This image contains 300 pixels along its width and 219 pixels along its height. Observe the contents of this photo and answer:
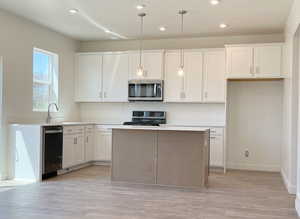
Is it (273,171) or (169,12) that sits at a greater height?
(169,12)

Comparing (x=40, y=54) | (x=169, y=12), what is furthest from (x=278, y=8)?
(x=40, y=54)

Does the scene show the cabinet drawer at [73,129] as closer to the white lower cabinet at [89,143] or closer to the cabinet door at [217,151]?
the white lower cabinet at [89,143]

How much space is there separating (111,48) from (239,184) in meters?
4.22

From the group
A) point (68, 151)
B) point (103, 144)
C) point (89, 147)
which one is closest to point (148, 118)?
point (103, 144)

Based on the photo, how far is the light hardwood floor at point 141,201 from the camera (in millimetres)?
3801

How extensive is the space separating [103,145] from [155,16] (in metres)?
3.04

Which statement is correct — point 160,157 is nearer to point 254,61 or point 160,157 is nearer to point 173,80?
point 173,80

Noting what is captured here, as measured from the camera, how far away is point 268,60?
20.9ft

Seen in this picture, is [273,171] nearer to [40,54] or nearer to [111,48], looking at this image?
[111,48]

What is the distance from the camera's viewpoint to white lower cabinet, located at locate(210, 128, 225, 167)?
6.58m

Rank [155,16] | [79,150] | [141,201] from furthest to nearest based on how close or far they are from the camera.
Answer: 1. [79,150]
2. [155,16]
3. [141,201]

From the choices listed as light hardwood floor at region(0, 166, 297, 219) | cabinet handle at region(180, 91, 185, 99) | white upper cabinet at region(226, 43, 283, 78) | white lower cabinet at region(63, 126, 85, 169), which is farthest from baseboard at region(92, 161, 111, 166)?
white upper cabinet at region(226, 43, 283, 78)

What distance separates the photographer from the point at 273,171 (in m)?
6.76

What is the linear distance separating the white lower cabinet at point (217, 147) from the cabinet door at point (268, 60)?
137cm
